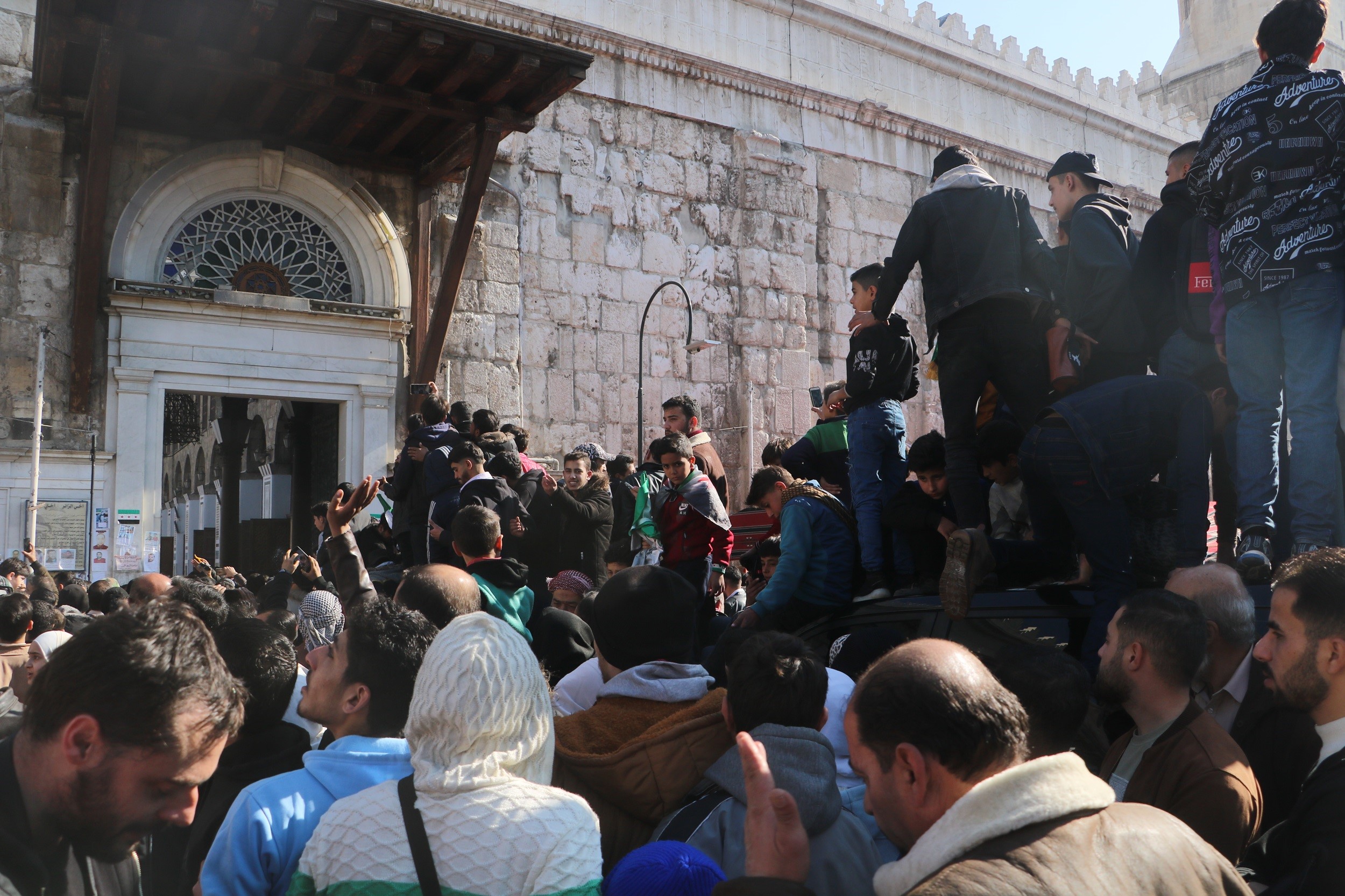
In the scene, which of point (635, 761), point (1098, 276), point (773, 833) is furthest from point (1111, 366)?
point (773, 833)

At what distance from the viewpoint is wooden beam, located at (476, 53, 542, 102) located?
9.79 m

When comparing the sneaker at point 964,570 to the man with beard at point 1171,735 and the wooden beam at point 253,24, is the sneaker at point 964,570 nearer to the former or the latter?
the man with beard at point 1171,735

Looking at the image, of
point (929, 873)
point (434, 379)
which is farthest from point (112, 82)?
point (929, 873)

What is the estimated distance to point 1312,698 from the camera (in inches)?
91.8

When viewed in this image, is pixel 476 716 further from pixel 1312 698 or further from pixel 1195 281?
pixel 1195 281

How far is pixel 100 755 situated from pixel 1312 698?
2.42 metres

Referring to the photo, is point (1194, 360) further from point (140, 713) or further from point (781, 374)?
point (781, 374)

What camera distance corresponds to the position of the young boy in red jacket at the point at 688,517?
240 inches

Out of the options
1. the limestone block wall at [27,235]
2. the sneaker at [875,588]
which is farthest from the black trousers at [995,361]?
the limestone block wall at [27,235]

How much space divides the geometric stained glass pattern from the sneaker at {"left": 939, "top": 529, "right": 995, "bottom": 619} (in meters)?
9.19

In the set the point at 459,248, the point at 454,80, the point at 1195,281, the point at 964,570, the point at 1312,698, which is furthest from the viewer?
the point at 459,248

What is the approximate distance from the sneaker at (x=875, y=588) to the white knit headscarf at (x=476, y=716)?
8.99 feet

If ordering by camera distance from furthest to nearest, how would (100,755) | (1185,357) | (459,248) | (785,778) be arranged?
(459,248)
(1185,357)
(785,778)
(100,755)

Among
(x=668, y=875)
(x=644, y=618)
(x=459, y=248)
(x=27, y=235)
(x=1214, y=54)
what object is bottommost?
(x=668, y=875)
